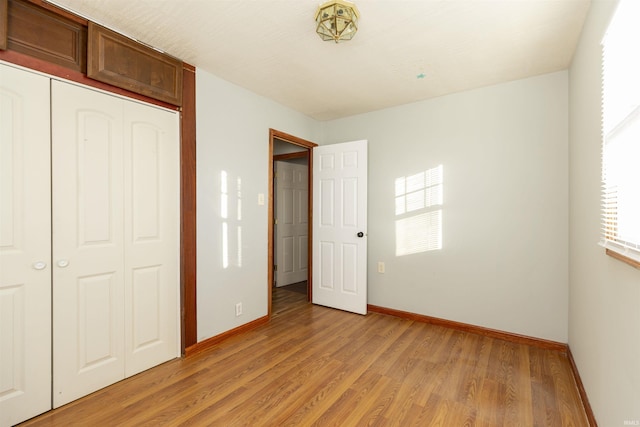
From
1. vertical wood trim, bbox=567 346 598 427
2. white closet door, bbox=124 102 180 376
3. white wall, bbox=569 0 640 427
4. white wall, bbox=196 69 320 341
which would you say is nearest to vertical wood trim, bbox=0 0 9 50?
white closet door, bbox=124 102 180 376

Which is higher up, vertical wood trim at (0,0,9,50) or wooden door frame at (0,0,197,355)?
vertical wood trim at (0,0,9,50)

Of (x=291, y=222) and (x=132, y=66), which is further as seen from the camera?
(x=291, y=222)

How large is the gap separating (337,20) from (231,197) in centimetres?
175

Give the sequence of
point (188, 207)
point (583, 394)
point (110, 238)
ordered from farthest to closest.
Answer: point (188, 207) → point (110, 238) → point (583, 394)

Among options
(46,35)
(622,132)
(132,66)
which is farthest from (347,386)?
(46,35)

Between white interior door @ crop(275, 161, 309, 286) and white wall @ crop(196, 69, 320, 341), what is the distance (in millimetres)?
1586

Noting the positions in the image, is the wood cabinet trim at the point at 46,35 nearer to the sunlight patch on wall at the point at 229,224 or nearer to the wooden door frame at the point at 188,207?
the wooden door frame at the point at 188,207

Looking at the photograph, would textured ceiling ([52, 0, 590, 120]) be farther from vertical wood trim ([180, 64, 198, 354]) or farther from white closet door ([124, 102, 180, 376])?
white closet door ([124, 102, 180, 376])

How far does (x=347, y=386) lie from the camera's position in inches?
80.0

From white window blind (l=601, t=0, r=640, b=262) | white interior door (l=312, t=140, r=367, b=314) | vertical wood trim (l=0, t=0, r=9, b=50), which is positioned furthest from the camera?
white interior door (l=312, t=140, r=367, b=314)

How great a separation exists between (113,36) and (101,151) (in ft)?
2.56

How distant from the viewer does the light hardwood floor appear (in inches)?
67.6

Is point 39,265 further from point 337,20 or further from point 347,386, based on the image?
point 337,20

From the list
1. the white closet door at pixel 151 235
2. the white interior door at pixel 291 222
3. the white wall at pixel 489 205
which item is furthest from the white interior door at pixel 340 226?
the white closet door at pixel 151 235
